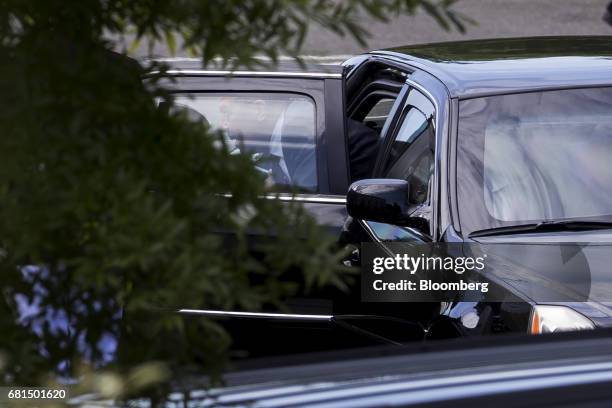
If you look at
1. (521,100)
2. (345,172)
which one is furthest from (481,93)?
(345,172)

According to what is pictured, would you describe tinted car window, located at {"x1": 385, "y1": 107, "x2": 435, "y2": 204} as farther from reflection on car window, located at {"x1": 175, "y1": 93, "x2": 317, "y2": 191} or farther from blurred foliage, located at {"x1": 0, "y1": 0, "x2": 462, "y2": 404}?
blurred foliage, located at {"x1": 0, "y1": 0, "x2": 462, "y2": 404}

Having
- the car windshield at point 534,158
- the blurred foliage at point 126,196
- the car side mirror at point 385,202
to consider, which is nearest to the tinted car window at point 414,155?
the car side mirror at point 385,202

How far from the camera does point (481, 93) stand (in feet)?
13.1

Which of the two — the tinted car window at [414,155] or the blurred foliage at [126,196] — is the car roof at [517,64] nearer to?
the tinted car window at [414,155]

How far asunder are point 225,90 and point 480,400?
325 centimetres

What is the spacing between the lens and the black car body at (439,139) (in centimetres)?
345

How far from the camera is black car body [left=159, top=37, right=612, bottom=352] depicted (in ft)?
11.3

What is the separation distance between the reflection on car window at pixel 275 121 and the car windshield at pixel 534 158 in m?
0.88

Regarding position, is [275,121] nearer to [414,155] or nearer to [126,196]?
[414,155]

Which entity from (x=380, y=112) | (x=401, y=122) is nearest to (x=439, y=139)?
(x=401, y=122)

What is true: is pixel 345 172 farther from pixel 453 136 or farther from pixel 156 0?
pixel 156 0

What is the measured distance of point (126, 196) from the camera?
1.39 metres

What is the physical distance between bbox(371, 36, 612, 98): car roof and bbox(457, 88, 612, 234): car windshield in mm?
59

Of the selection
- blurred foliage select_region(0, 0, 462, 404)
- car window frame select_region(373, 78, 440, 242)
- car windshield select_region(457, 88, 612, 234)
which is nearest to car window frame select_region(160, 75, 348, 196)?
car window frame select_region(373, 78, 440, 242)
